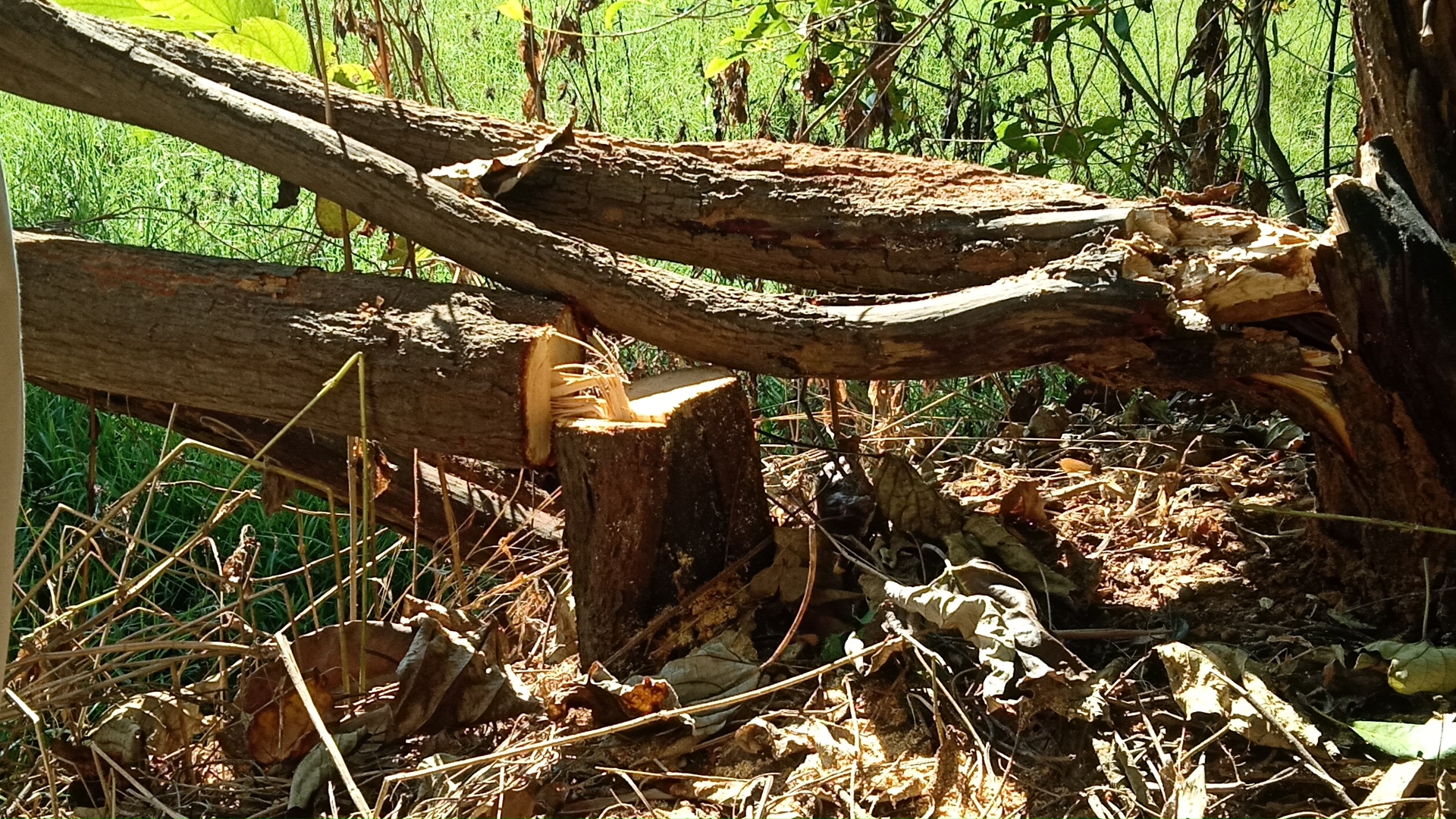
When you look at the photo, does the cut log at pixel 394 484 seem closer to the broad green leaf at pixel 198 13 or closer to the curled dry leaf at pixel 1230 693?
the broad green leaf at pixel 198 13

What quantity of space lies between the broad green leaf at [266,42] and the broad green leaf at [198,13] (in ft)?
0.12

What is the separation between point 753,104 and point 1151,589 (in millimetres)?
4104

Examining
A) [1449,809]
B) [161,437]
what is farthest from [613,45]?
[1449,809]

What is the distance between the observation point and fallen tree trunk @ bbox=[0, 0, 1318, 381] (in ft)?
6.79

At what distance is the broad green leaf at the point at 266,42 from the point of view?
10.3 feet

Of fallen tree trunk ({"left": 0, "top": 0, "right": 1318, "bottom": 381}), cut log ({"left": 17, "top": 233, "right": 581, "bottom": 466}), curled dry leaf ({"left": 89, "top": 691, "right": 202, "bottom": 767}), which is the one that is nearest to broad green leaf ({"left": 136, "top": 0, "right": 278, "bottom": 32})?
fallen tree trunk ({"left": 0, "top": 0, "right": 1318, "bottom": 381})

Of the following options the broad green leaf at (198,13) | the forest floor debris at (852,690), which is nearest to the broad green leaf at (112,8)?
the broad green leaf at (198,13)

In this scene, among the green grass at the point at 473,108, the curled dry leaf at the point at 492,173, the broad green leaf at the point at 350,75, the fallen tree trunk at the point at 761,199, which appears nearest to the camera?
the fallen tree trunk at the point at 761,199

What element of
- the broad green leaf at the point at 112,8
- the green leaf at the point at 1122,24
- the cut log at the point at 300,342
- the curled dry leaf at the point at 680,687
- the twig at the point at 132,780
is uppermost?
the broad green leaf at the point at 112,8

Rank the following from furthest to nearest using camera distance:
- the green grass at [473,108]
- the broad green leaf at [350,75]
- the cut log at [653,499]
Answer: the green grass at [473,108] → the broad green leaf at [350,75] → the cut log at [653,499]

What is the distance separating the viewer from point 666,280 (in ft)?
7.63

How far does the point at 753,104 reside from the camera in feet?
19.5

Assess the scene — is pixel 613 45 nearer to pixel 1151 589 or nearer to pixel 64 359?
pixel 64 359

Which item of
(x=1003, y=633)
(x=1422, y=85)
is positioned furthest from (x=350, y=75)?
(x=1422, y=85)
